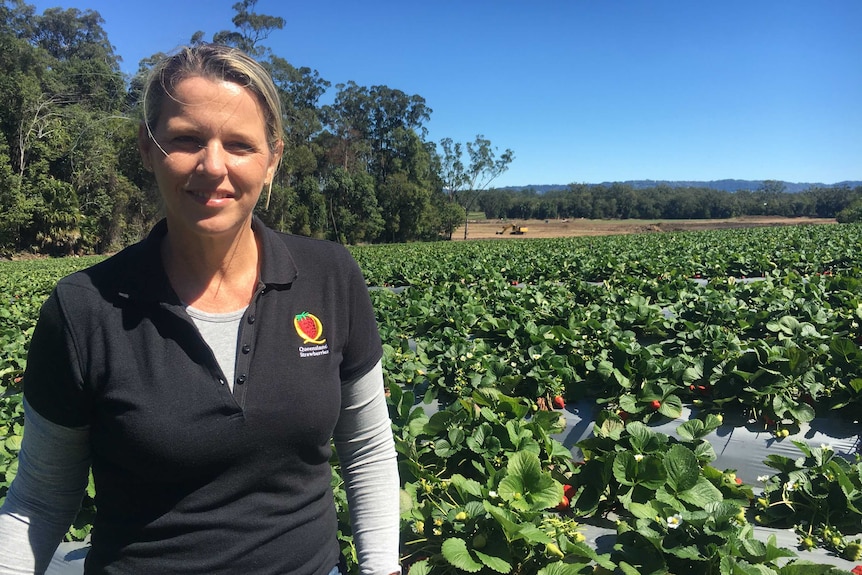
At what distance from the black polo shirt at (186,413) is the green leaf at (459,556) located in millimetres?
515

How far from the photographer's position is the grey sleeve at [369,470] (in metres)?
1.40

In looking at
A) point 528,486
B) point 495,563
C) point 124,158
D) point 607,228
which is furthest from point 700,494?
point 607,228

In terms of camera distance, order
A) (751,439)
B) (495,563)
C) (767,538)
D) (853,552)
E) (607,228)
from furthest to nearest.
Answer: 1. (607,228)
2. (751,439)
3. (767,538)
4. (853,552)
5. (495,563)

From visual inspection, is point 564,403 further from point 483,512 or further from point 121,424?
point 121,424

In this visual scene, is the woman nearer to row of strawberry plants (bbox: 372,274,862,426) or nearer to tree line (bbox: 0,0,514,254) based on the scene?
row of strawberry plants (bbox: 372,274,862,426)

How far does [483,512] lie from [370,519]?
2.03 ft

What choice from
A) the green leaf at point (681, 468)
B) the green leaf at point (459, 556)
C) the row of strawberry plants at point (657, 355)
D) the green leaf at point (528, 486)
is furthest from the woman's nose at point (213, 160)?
the row of strawberry plants at point (657, 355)

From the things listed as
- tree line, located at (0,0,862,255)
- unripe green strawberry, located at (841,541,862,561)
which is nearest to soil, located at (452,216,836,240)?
tree line, located at (0,0,862,255)

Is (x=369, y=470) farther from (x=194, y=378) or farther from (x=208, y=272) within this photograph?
(x=208, y=272)

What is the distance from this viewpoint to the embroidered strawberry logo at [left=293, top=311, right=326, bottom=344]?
1312mm

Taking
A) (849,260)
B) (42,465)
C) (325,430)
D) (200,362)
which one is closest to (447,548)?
(325,430)

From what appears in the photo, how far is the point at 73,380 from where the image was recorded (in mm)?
1115

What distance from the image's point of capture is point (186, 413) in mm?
1163

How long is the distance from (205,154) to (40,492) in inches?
30.9
